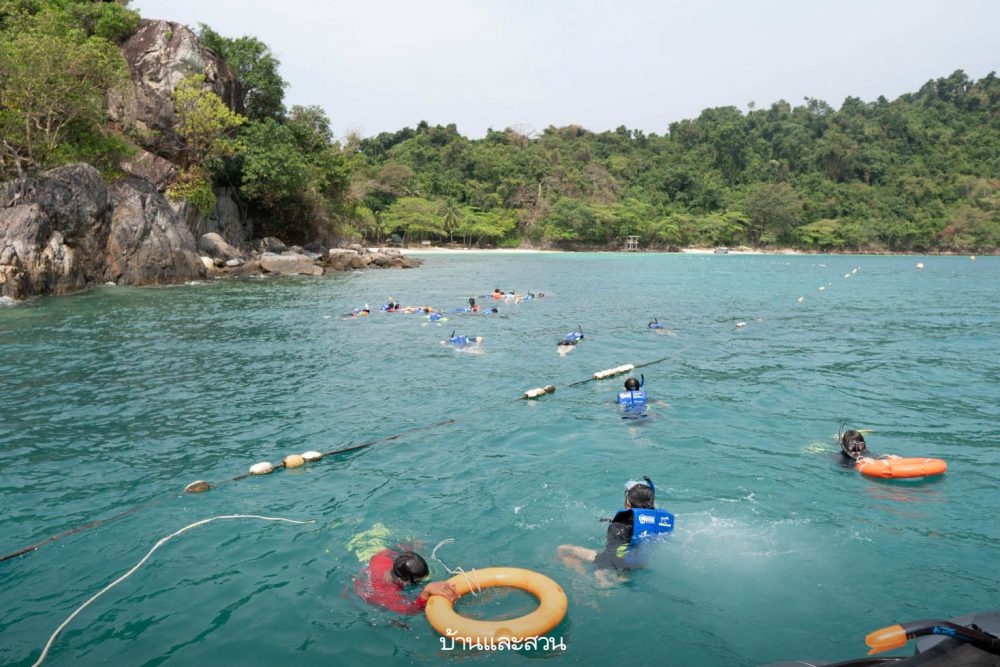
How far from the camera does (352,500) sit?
905 centimetres

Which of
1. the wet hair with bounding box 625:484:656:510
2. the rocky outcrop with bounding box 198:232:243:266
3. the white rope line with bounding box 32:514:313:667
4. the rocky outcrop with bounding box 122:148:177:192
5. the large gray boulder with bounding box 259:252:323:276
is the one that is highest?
the rocky outcrop with bounding box 122:148:177:192

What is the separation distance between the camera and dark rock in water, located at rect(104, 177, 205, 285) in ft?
112

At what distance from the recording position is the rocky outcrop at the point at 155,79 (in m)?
41.6

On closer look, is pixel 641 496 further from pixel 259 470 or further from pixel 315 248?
pixel 315 248

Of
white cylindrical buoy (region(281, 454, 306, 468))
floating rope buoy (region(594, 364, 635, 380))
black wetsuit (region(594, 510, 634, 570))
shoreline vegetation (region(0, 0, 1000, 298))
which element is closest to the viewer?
black wetsuit (region(594, 510, 634, 570))

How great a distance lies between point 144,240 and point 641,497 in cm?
3589

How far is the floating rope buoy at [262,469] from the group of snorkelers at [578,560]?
3.31 m

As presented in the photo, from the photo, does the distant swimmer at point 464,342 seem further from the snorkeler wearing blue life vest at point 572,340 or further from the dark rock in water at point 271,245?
the dark rock in water at point 271,245

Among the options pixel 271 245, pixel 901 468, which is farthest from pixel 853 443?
pixel 271 245

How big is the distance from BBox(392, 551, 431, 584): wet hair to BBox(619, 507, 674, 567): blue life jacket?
2497 millimetres

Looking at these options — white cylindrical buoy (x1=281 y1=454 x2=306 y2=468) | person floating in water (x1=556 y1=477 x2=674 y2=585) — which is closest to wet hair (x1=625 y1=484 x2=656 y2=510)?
person floating in water (x1=556 y1=477 x2=674 y2=585)

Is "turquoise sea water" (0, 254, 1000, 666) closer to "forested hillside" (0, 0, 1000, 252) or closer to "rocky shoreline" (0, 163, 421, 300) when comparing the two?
"rocky shoreline" (0, 163, 421, 300)

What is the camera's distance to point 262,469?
32.2 feet

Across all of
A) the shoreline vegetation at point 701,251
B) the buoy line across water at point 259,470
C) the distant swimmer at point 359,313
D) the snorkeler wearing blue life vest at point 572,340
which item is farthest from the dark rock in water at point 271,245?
the buoy line across water at point 259,470
